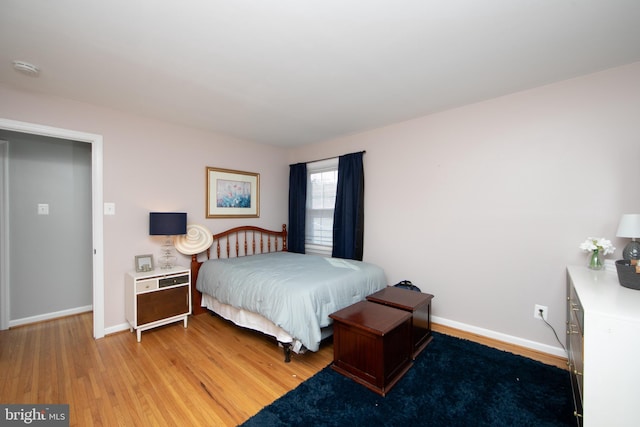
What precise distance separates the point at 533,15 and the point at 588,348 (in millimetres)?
1810

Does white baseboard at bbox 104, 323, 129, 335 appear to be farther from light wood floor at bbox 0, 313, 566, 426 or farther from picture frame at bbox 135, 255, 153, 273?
picture frame at bbox 135, 255, 153, 273

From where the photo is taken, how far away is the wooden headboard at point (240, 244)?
11.0 ft

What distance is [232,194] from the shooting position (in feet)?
12.9

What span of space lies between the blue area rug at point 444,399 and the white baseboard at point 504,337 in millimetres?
251

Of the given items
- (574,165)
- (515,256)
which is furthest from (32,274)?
(574,165)

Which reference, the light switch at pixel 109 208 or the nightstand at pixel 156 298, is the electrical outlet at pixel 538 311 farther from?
the light switch at pixel 109 208

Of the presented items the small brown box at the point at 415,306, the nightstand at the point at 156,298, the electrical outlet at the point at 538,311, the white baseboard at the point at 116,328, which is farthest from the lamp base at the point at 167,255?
the electrical outlet at the point at 538,311

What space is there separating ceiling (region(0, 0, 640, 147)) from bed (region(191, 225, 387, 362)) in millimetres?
1738

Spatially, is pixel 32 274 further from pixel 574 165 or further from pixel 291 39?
pixel 574 165

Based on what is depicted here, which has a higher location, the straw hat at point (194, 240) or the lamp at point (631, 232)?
the lamp at point (631, 232)

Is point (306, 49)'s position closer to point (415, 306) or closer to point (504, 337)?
point (415, 306)

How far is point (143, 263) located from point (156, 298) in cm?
46

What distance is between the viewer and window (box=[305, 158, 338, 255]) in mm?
4109

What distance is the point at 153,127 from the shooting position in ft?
10.4
